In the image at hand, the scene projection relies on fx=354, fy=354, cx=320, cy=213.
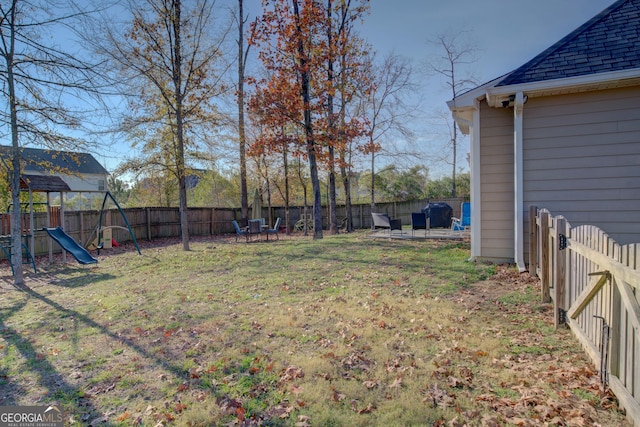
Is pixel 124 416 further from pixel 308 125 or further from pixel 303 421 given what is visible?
pixel 308 125

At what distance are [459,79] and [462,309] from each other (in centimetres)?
1939

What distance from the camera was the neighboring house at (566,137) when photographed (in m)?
5.58

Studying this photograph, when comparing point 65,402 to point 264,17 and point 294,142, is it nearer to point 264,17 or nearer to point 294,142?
point 294,142

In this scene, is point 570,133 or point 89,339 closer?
point 89,339

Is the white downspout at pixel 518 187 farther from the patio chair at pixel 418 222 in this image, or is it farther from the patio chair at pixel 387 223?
the patio chair at pixel 387 223

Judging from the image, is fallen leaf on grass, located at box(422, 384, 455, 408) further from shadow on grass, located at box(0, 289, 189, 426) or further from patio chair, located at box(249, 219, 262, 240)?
patio chair, located at box(249, 219, 262, 240)

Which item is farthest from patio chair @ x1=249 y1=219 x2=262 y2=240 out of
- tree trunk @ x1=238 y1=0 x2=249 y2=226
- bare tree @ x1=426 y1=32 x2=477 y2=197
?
bare tree @ x1=426 y1=32 x2=477 y2=197

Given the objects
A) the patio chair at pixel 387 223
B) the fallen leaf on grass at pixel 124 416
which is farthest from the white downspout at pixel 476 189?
the fallen leaf on grass at pixel 124 416

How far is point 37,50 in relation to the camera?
6375mm

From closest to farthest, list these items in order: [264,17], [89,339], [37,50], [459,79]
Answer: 1. [89,339]
2. [37,50]
3. [264,17]
4. [459,79]

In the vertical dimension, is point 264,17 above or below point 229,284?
above

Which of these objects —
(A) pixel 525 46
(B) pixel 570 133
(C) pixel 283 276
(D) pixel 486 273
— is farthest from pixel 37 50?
(A) pixel 525 46

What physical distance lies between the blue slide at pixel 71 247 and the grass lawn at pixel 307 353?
2.56 metres

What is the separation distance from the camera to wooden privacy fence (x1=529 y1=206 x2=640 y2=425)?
205 cm
